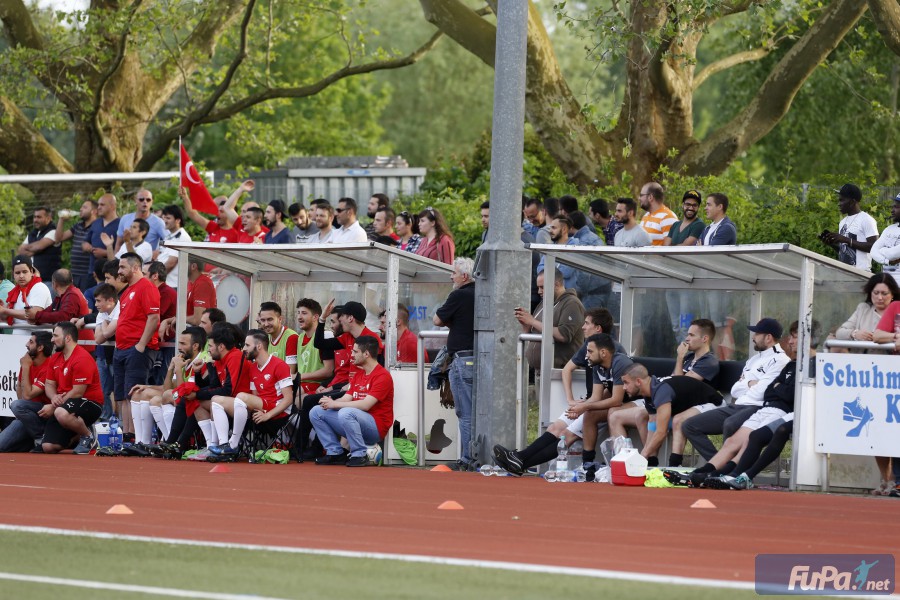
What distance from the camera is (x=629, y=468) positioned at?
520 inches

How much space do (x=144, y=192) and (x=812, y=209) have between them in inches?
332

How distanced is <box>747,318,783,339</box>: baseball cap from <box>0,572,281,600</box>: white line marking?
7.36 metres

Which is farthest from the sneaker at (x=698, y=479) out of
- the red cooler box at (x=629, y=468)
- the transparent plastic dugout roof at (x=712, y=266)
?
the transparent plastic dugout roof at (x=712, y=266)

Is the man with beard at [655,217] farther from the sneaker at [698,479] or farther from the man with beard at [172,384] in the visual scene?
the man with beard at [172,384]

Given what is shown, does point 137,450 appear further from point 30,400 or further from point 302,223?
point 302,223

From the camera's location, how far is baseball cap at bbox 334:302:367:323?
1593 cm

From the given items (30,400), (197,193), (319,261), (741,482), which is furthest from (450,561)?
(197,193)

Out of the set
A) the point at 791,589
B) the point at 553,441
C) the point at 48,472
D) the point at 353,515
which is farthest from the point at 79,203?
the point at 791,589

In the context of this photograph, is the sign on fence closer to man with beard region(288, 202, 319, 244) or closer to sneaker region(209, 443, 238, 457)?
sneaker region(209, 443, 238, 457)

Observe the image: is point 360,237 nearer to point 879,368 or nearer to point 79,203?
point 879,368

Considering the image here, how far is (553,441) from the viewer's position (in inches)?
571

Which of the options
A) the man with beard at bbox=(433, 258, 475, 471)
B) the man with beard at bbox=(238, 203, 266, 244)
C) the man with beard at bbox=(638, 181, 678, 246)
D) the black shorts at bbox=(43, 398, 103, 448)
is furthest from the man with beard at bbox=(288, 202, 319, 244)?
the man with beard at bbox=(638, 181, 678, 246)

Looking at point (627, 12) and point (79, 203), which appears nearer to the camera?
point (627, 12)

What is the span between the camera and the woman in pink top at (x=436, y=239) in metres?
16.9
